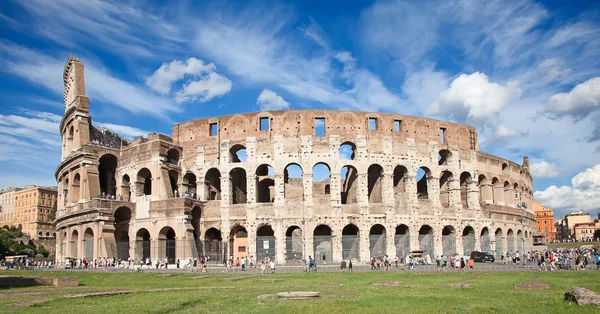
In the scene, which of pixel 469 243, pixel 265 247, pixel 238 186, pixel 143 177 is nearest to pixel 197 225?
pixel 238 186

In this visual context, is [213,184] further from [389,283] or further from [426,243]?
[389,283]

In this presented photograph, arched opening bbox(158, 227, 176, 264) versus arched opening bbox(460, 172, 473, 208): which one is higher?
arched opening bbox(460, 172, 473, 208)

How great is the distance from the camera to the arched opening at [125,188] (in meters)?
42.0

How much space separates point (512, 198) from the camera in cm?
4766

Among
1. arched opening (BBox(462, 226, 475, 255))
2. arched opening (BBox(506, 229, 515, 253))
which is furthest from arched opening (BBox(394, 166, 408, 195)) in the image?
arched opening (BBox(506, 229, 515, 253))

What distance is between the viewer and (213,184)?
41.2 m

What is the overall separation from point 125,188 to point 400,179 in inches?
858

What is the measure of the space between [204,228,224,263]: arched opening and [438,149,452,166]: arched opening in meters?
18.7

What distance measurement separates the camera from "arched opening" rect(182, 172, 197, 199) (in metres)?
40.3

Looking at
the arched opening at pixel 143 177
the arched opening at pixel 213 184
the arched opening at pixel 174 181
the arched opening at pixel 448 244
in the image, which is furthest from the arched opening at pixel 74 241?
the arched opening at pixel 448 244

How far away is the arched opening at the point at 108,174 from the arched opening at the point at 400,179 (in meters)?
23.1

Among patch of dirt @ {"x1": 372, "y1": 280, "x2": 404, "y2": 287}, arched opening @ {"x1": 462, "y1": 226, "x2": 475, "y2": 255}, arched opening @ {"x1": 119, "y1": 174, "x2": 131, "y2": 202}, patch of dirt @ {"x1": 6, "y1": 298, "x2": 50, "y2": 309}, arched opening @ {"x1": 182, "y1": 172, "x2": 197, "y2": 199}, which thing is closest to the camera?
patch of dirt @ {"x1": 6, "y1": 298, "x2": 50, "y2": 309}

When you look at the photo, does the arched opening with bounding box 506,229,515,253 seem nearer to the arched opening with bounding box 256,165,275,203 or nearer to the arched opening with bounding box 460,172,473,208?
the arched opening with bounding box 460,172,473,208

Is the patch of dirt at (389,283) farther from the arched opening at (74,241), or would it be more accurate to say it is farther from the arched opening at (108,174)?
the arched opening at (108,174)
